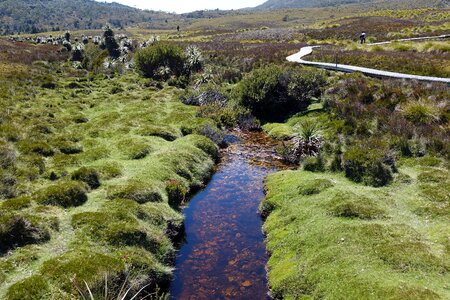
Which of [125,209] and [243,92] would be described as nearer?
[125,209]

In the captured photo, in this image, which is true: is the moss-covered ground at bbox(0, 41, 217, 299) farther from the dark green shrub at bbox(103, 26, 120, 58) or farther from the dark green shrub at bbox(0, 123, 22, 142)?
the dark green shrub at bbox(103, 26, 120, 58)

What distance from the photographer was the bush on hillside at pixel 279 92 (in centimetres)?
3912

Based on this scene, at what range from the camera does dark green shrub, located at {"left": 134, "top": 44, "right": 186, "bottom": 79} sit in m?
57.4

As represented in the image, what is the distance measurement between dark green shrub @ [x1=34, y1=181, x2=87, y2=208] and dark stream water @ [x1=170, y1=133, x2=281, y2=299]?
18.8 ft

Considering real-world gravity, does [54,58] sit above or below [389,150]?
above

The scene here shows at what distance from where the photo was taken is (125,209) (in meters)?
18.4

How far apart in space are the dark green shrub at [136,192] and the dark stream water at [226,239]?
2.31 m

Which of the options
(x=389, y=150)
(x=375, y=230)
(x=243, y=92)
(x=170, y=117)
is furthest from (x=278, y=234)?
(x=243, y=92)

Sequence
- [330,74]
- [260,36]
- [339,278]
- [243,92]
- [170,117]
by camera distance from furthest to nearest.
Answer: [260,36]
[330,74]
[243,92]
[170,117]
[339,278]

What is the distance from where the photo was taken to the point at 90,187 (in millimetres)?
20766

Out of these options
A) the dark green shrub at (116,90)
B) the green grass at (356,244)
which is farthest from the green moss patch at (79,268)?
the dark green shrub at (116,90)

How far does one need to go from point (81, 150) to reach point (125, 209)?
1083 cm

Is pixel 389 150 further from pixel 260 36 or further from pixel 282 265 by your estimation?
pixel 260 36

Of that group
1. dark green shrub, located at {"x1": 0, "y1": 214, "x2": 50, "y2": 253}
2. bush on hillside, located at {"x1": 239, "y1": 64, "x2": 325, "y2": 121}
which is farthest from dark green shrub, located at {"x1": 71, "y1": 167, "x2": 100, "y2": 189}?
bush on hillside, located at {"x1": 239, "y1": 64, "x2": 325, "y2": 121}
